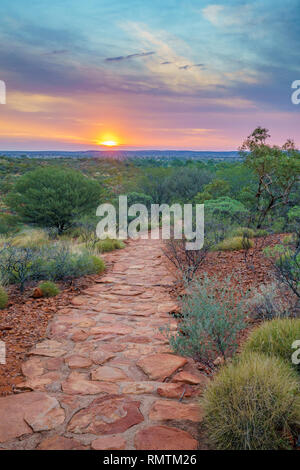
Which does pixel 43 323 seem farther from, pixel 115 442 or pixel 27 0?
pixel 27 0

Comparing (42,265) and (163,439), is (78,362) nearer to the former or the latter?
(163,439)

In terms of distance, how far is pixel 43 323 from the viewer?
432 centimetres

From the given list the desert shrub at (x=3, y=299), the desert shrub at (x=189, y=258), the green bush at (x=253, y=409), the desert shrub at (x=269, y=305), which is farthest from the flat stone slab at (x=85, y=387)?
the desert shrub at (x=189, y=258)

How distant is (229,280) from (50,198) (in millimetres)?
10704

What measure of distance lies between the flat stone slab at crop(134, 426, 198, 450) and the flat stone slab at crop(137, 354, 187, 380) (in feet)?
2.52

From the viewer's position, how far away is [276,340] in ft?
8.95

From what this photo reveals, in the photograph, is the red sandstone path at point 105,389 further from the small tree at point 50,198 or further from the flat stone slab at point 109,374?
the small tree at point 50,198

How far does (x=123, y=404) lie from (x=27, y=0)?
22.6 feet

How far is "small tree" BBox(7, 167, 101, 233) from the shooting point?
13375 mm

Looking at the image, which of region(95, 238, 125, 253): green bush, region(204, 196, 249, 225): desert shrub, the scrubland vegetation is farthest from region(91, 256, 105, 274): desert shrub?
region(204, 196, 249, 225): desert shrub

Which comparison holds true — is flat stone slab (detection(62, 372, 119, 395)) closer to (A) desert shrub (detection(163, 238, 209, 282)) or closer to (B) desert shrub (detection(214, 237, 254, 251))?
(A) desert shrub (detection(163, 238, 209, 282))

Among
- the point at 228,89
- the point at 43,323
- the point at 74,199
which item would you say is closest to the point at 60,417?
the point at 43,323

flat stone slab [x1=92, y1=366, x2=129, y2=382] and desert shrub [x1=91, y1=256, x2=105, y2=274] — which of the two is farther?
desert shrub [x1=91, y1=256, x2=105, y2=274]
